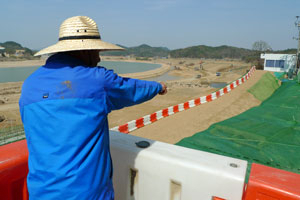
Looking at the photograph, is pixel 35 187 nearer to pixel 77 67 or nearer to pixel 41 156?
pixel 41 156

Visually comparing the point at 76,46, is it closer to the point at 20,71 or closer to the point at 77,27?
the point at 77,27

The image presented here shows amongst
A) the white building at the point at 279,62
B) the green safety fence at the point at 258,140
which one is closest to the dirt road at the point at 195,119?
the green safety fence at the point at 258,140

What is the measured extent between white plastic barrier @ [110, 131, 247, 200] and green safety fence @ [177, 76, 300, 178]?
7.37 ft

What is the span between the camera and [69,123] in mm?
1434

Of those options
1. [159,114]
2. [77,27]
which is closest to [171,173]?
[77,27]

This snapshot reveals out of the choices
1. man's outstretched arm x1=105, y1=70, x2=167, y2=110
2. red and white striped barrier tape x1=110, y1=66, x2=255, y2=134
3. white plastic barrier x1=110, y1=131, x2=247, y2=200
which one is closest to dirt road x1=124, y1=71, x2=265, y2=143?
red and white striped barrier tape x1=110, y1=66, x2=255, y2=134

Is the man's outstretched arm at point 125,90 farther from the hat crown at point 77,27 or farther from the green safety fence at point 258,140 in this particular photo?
the green safety fence at point 258,140

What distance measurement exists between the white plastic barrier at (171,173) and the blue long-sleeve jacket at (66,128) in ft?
1.45

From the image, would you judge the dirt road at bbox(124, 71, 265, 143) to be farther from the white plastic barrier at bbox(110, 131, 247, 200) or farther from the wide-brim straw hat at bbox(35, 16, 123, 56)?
the wide-brim straw hat at bbox(35, 16, 123, 56)

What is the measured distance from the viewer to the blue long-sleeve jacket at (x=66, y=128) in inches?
56.6

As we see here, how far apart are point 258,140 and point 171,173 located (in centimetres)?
319

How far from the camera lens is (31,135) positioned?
59.8 inches

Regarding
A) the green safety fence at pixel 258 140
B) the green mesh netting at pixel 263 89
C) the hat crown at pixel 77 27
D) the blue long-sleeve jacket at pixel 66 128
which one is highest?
the hat crown at pixel 77 27

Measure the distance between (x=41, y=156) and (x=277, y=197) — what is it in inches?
62.0
